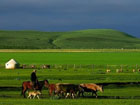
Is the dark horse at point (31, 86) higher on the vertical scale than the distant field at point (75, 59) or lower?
lower

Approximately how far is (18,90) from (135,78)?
1579 centimetres

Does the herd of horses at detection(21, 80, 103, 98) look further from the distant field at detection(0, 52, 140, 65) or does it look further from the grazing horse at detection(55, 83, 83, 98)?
the distant field at detection(0, 52, 140, 65)

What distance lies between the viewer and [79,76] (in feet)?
150

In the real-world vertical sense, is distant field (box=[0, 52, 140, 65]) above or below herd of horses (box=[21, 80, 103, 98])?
above

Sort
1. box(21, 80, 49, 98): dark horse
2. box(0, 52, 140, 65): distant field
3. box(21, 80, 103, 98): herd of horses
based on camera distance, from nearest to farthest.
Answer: box(21, 80, 49, 98): dark horse
box(21, 80, 103, 98): herd of horses
box(0, 52, 140, 65): distant field

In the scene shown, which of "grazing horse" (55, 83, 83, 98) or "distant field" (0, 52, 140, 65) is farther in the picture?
"distant field" (0, 52, 140, 65)

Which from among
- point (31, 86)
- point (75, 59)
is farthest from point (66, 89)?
point (75, 59)

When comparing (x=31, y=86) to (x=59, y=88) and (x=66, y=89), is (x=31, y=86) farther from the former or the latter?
(x=66, y=89)

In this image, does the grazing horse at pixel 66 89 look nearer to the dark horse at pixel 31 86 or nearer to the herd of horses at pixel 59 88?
the herd of horses at pixel 59 88

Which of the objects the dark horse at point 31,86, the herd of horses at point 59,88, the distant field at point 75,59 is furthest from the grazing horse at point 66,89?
the distant field at point 75,59

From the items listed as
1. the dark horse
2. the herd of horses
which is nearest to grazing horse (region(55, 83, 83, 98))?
the herd of horses

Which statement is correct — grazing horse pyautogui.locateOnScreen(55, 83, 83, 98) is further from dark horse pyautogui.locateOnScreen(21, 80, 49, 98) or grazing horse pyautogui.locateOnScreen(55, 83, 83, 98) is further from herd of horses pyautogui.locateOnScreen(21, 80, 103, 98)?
dark horse pyautogui.locateOnScreen(21, 80, 49, 98)

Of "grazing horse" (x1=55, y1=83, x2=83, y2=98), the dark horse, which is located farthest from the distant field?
the dark horse

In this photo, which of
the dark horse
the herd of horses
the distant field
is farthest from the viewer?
the distant field
